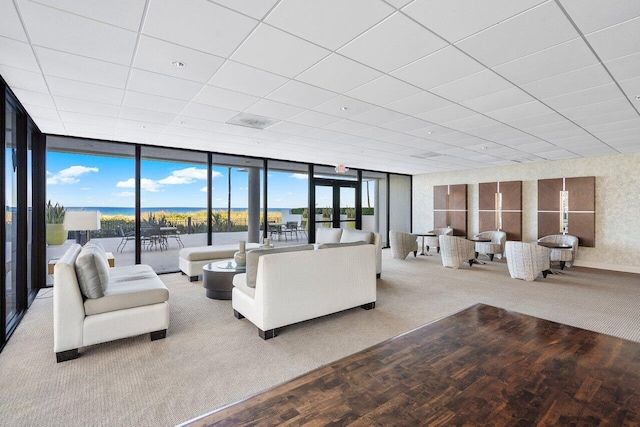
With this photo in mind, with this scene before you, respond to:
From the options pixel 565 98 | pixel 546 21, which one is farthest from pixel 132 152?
pixel 565 98

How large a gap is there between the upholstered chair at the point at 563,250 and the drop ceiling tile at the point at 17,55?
890 cm

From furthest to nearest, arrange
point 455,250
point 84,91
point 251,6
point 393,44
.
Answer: point 455,250, point 84,91, point 393,44, point 251,6

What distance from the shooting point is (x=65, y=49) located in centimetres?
240

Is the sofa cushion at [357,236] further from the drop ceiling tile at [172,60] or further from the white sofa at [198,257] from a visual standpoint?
the drop ceiling tile at [172,60]

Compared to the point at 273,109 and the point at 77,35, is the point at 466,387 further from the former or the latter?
the point at 77,35

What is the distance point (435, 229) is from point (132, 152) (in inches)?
333

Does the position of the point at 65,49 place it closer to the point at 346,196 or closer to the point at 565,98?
the point at 565,98

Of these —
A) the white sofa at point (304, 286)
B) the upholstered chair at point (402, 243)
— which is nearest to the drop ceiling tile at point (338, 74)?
the white sofa at point (304, 286)

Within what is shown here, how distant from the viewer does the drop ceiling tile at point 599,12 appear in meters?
1.87

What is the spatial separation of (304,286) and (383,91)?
7.52ft

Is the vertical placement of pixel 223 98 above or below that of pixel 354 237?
above

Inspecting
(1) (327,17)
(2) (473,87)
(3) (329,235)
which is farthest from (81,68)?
(3) (329,235)

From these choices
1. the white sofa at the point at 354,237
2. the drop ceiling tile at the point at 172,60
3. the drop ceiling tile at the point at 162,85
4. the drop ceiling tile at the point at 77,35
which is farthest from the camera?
the white sofa at the point at 354,237

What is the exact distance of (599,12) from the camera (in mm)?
1958
